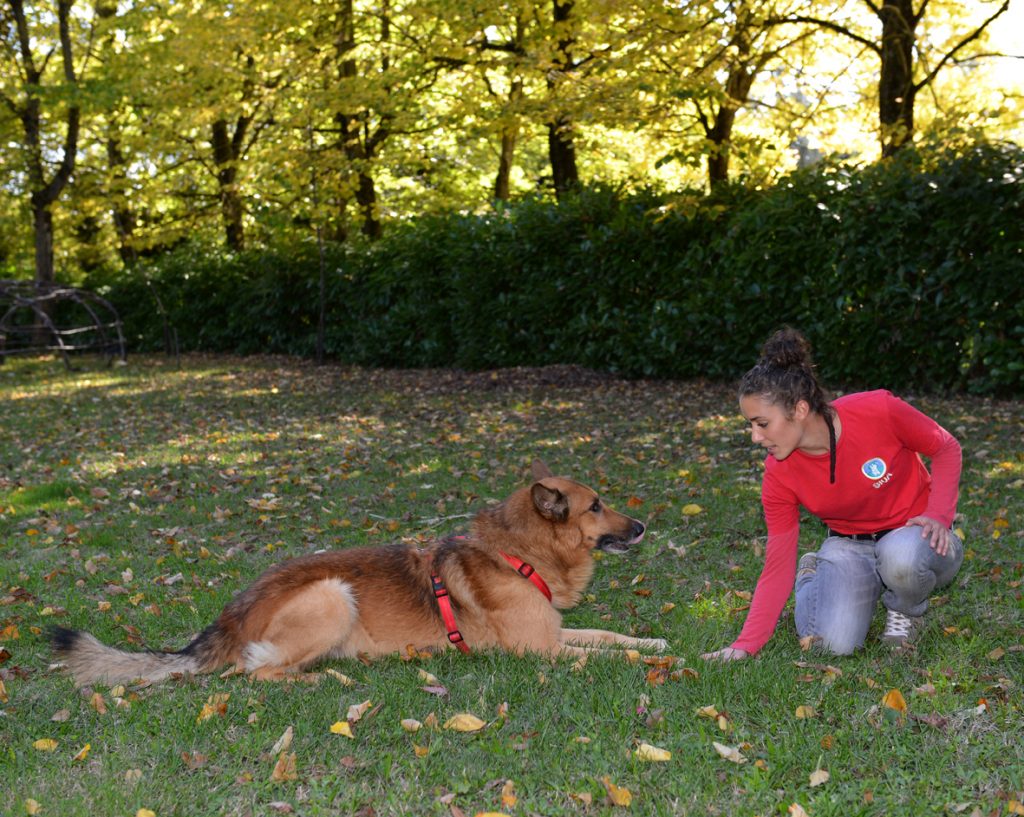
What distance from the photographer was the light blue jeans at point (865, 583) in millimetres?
4582

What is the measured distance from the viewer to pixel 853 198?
12.7m

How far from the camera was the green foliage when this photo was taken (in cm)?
1169

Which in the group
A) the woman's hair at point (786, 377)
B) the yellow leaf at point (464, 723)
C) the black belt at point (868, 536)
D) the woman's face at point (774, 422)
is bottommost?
the yellow leaf at point (464, 723)

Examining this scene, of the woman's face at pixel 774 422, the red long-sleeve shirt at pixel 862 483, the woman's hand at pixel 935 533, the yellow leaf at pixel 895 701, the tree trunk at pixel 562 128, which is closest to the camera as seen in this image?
the yellow leaf at pixel 895 701

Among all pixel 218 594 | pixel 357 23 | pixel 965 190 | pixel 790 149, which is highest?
pixel 357 23

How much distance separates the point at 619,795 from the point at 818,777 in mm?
737

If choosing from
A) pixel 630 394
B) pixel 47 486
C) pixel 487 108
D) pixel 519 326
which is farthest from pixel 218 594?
pixel 487 108

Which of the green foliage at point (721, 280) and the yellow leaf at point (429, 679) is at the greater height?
the green foliage at point (721, 280)

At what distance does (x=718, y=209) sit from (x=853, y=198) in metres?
2.08

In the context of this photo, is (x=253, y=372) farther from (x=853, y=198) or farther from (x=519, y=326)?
(x=853, y=198)

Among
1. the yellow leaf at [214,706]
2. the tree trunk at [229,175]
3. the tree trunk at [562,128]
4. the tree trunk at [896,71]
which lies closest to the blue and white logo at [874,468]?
the yellow leaf at [214,706]

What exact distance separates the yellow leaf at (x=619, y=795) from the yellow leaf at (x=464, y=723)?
0.73 m

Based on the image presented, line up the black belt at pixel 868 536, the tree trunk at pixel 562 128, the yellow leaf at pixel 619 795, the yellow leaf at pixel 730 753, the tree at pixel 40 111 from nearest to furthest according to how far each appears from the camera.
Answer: the yellow leaf at pixel 619 795, the yellow leaf at pixel 730 753, the black belt at pixel 868 536, the tree trunk at pixel 562 128, the tree at pixel 40 111

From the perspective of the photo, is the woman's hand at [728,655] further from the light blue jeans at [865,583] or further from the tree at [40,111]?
the tree at [40,111]
